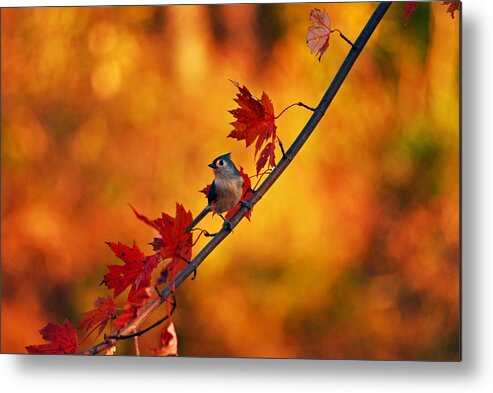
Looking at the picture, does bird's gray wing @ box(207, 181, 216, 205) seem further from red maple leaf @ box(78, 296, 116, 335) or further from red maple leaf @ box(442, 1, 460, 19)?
red maple leaf @ box(442, 1, 460, 19)

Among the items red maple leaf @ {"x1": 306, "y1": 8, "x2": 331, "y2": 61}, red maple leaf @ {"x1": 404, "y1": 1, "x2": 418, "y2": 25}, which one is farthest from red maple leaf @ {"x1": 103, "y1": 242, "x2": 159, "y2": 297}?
red maple leaf @ {"x1": 404, "y1": 1, "x2": 418, "y2": 25}

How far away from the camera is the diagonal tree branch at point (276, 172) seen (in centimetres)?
201

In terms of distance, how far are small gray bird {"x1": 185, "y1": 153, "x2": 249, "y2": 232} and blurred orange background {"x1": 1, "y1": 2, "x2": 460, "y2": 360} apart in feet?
0.19

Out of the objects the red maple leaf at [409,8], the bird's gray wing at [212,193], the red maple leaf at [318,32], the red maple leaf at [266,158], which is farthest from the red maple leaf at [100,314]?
the red maple leaf at [409,8]

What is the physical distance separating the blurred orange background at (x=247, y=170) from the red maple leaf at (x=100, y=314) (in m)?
0.03

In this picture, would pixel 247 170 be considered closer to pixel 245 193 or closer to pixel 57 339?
pixel 245 193

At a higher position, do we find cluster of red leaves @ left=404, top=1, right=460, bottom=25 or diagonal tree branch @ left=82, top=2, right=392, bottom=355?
cluster of red leaves @ left=404, top=1, right=460, bottom=25

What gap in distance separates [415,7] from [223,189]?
761mm

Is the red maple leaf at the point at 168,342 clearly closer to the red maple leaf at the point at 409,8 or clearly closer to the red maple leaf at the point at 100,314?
the red maple leaf at the point at 100,314

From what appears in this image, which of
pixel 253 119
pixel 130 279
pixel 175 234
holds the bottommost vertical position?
pixel 130 279

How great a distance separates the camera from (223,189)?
204cm

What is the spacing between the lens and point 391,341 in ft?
7.06

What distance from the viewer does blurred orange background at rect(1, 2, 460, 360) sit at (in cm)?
213

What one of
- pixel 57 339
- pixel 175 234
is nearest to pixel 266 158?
pixel 175 234
